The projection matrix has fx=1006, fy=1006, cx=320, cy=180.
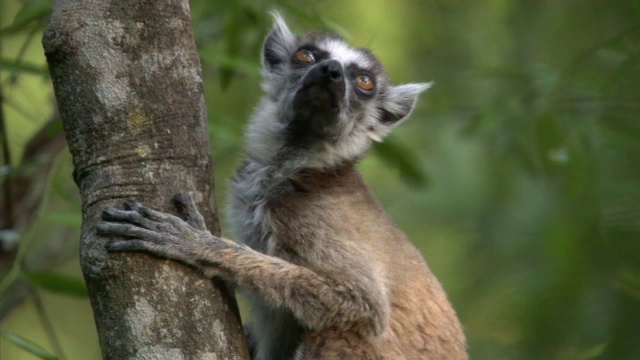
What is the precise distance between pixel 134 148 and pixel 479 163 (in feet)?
23.4

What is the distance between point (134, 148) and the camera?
5.01 m

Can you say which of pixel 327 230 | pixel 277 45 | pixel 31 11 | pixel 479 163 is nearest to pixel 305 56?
pixel 277 45

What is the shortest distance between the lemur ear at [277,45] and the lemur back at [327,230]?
23 mm

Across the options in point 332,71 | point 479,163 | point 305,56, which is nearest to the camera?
point 332,71

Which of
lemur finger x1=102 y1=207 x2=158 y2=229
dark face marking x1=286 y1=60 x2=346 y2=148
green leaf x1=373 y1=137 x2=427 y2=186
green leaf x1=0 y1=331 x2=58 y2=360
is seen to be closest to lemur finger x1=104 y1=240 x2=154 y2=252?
lemur finger x1=102 y1=207 x2=158 y2=229

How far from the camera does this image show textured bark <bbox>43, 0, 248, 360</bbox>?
15.8ft

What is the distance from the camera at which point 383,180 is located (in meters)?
12.8

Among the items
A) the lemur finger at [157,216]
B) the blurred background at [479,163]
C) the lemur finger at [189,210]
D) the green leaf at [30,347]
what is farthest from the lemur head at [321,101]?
the green leaf at [30,347]

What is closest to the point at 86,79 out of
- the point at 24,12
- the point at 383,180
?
the point at 24,12

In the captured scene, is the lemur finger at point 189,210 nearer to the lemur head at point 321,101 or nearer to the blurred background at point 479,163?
the blurred background at point 479,163

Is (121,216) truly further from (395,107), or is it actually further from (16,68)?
(395,107)

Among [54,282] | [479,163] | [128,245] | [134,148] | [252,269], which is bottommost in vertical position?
[54,282]

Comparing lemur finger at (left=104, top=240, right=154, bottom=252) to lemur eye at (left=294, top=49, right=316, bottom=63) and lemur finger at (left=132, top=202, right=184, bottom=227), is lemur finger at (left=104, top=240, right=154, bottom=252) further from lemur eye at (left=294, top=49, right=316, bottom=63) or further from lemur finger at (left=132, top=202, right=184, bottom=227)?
lemur eye at (left=294, top=49, right=316, bottom=63)

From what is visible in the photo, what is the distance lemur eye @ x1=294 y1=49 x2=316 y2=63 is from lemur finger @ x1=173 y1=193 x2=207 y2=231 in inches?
97.9
